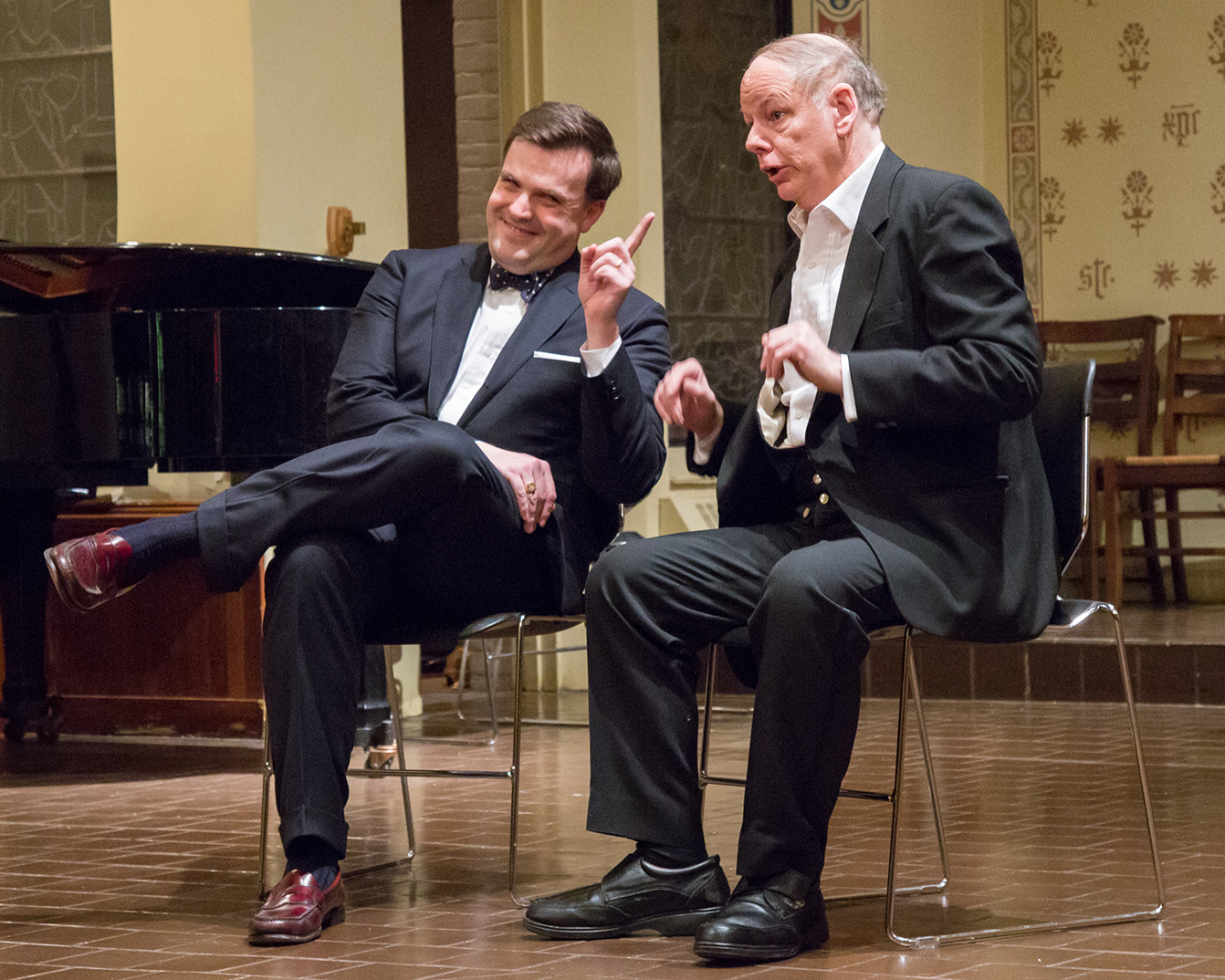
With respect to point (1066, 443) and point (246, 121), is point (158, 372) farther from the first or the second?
point (1066, 443)

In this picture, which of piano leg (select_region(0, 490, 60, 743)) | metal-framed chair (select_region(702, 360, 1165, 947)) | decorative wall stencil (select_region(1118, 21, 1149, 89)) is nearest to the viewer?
metal-framed chair (select_region(702, 360, 1165, 947))

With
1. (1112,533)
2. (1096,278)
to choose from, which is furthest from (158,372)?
(1096,278)

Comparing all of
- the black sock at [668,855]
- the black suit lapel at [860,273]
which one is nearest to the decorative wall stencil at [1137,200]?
the black suit lapel at [860,273]

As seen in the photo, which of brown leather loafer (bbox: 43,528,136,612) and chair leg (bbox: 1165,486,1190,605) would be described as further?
chair leg (bbox: 1165,486,1190,605)

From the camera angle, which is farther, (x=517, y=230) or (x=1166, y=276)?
(x=1166, y=276)

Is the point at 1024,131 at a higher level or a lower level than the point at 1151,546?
higher

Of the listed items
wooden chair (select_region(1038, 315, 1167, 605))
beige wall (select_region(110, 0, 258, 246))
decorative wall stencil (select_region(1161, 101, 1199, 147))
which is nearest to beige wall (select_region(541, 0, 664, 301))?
beige wall (select_region(110, 0, 258, 246))

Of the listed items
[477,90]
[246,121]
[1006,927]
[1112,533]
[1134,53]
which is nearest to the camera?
[1006,927]

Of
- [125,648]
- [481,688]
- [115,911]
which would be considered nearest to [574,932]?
[115,911]

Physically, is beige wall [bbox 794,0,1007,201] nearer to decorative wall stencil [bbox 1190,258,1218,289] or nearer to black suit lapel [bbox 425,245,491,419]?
Result: decorative wall stencil [bbox 1190,258,1218,289]

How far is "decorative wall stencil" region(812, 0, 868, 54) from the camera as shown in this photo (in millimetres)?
7027

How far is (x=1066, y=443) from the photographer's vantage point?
8.29 ft

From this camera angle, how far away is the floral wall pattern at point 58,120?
18.9ft

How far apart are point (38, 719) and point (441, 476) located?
8.91 ft
